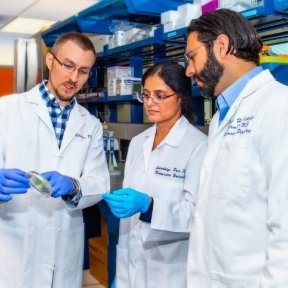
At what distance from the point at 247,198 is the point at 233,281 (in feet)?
0.83

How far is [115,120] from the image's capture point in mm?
3973

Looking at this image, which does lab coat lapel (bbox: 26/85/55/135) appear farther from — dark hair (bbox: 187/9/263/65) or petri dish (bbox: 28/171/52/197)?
dark hair (bbox: 187/9/263/65)

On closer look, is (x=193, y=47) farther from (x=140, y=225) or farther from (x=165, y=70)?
(x=140, y=225)

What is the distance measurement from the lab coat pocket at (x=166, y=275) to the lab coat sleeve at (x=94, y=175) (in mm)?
410

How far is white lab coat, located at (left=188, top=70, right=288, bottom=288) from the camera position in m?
1.03

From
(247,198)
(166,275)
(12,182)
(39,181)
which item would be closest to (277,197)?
(247,198)

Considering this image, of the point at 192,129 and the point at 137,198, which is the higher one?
the point at 192,129

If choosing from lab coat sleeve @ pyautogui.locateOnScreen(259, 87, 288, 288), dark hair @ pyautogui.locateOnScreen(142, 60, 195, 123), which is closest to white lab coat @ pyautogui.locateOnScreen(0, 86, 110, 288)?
dark hair @ pyautogui.locateOnScreen(142, 60, 195, 123)

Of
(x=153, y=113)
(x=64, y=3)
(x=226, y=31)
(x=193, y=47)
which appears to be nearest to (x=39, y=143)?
(x=153, y=113)

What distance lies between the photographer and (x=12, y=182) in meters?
1.58

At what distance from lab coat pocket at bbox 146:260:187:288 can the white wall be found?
7960mm

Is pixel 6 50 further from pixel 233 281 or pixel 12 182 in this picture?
pixel 233 281

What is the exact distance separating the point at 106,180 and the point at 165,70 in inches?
23.9

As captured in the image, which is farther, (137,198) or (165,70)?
(165,70)
